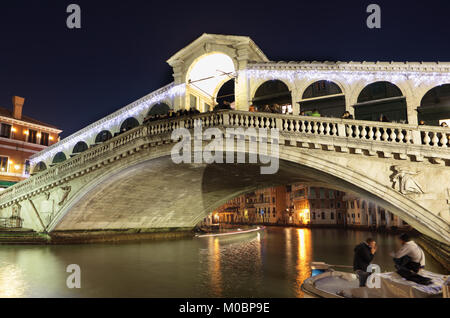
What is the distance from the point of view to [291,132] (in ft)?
38.2

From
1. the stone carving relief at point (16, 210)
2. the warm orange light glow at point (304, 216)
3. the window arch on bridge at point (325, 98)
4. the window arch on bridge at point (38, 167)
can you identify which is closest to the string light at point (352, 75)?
the window arch on bridge at point (325, 98)

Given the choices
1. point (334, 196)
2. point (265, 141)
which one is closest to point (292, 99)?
point (265, 141)

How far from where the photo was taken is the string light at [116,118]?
63.1 feet

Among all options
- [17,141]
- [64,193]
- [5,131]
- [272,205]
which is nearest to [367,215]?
[272,205]

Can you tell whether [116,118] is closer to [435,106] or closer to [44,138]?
[44,138]

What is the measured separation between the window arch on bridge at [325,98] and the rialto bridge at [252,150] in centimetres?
5

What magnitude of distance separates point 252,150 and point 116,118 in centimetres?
1371

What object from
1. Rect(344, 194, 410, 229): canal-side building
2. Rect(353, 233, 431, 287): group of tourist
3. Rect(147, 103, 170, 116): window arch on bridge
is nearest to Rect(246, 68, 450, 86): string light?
Rect(147, 103, 170, 116): window arch on bridge

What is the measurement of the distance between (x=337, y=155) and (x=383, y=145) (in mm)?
1495

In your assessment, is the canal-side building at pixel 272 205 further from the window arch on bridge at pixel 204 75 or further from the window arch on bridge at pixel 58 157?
the window arch on bridge at pixel 204 75

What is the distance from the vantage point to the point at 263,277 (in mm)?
9469

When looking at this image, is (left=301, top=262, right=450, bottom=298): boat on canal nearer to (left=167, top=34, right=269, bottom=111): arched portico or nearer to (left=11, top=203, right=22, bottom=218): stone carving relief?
(left=167, top=34, right=269, bottom=111): arched portico

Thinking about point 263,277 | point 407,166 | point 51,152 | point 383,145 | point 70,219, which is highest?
point 51,152
